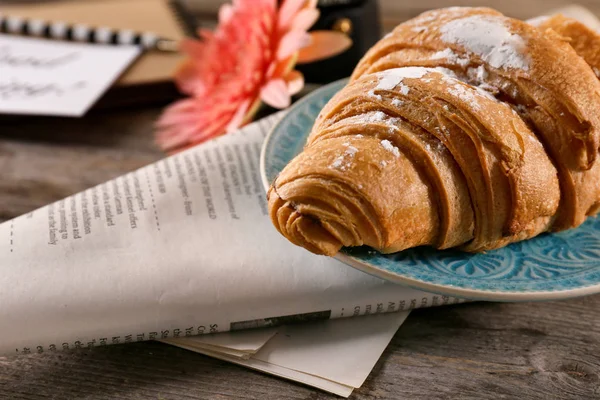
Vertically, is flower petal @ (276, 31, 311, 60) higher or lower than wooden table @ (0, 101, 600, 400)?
higher

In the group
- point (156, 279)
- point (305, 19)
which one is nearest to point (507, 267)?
point (156, 279)

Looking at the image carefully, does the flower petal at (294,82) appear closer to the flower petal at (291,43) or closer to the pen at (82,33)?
the flower petal at (291,43)

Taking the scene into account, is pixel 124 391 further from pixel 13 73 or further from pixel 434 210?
pixel 13 73

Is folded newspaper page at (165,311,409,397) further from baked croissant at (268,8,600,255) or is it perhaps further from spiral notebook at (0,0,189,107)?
spiral notebook at (0,0,189,107)

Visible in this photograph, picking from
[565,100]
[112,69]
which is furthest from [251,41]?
[565,100]

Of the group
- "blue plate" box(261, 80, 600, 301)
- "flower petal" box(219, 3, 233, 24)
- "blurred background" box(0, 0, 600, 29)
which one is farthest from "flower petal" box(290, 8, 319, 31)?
"blurred background" box(0, 0, 600, 29)

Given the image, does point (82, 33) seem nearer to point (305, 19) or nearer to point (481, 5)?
point (305, 19)

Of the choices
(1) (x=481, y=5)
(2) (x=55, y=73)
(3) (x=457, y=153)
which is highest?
(3) (x=457, y=153)
